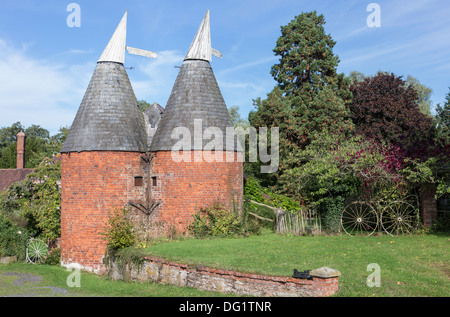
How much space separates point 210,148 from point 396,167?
296 inches

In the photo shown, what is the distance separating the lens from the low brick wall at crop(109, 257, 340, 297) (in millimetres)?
8469

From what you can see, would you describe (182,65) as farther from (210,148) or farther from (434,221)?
(434,221)

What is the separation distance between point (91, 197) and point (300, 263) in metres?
8.97

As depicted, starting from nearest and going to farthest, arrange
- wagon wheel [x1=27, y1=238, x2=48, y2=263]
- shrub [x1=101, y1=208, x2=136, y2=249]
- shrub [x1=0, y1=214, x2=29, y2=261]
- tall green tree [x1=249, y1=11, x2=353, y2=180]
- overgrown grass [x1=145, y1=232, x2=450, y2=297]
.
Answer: overgrown grass [x1=145, y1=232, x2=450, y2=297], shrub [x1=101, y1=208, x2=136, y2=249], shrub [x1=0, y1=214, x2=29, y2=261], wagon wheel [x1=27, y1=238, x2=48, y2=263], tall green tree [x1=249, y1=11, x2=353, y2=180]

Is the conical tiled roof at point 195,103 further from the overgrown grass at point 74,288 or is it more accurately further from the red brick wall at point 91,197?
the overgrown grass at point 74,288

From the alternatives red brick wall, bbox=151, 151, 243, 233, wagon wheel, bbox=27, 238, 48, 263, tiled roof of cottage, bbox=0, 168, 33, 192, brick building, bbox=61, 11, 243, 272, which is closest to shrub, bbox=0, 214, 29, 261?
wagon wheel, bbox=27, 238, 48, 263

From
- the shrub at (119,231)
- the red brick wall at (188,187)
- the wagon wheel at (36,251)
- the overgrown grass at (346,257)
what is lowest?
the wagon wheel at (36,251)

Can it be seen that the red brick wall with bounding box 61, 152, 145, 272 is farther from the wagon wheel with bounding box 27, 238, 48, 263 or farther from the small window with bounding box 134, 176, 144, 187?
the wagon wheel with bounding box 27, 238, 48, 263

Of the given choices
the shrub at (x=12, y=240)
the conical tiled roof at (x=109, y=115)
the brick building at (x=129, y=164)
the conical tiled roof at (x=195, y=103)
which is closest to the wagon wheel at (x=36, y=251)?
the shrub at (x=12, y=240)

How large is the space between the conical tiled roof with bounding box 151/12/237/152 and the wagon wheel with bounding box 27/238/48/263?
840 cm

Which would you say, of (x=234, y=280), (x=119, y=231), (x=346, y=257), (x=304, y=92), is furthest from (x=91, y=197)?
(x=304, y=92)

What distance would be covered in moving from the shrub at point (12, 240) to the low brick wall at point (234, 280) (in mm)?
9932

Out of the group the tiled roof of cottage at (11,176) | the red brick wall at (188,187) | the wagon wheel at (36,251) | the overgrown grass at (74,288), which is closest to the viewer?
the overgrown grass at (74,288)

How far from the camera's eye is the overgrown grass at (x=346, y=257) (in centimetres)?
889
